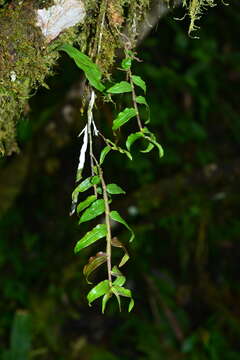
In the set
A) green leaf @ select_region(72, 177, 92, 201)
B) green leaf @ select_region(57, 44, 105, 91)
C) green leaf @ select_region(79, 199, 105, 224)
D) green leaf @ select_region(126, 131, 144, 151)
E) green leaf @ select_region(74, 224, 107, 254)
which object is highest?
green leaf @ select_region(57, 44, 105, 91)

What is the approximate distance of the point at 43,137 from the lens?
3.96 meters

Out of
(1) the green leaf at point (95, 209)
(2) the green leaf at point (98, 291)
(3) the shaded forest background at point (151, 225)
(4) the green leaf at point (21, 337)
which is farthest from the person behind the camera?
(3) the shaded forest background at point (151, 225)

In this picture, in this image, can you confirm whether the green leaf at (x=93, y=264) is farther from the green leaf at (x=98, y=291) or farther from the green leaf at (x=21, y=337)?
the green leaf at (x=21, y=337)

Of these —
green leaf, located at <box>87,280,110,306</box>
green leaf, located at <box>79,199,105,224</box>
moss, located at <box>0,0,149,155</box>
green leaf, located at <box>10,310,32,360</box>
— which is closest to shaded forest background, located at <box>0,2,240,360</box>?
green leaf, located at <box>10,310,32,360</box>

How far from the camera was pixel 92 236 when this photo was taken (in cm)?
120

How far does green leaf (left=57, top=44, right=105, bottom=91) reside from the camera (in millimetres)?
1271

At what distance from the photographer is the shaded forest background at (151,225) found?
3.89 metres

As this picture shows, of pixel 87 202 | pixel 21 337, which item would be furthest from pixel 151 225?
pixel 87 202

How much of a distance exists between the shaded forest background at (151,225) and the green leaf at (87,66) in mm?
2050

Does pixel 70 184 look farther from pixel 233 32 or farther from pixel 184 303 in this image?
pixel 233 32

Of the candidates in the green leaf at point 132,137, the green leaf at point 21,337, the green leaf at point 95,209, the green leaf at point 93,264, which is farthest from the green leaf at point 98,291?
the green leaf at point 21,337

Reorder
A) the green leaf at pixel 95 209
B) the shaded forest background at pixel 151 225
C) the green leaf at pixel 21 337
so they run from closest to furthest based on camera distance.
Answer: the green leaf at pixel 95 209, the green leaf at pixel 21 337, the shaded forest background at pixel 151 225

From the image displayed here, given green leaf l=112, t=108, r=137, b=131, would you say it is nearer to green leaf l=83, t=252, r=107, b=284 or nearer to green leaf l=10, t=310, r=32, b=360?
green leaf l=83, t=252, r=107, b=284

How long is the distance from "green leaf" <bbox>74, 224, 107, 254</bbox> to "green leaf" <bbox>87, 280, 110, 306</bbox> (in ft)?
0.32
